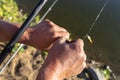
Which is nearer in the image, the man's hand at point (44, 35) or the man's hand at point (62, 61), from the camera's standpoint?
the man's hand at point (62, 61)

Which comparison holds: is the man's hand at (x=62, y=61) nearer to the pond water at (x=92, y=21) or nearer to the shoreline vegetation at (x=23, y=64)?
the shoreline vegetation at (x=23, y=64)

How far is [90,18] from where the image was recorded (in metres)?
9.52

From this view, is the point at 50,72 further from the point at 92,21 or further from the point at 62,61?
the point at 92,21

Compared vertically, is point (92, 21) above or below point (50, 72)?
below

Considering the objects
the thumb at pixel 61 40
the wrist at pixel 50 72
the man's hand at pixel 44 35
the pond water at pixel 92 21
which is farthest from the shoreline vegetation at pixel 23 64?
the wrist at pixel 50 72

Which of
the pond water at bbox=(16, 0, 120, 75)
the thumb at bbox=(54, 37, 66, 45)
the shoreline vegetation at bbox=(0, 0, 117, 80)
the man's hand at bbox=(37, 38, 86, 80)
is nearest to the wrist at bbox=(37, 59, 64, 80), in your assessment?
the man's hand at bbox=(37, 38, 86, 80)

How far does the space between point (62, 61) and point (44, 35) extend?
0.78 ft

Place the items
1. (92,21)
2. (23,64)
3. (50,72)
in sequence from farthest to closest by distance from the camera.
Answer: (92,21)
(23,64)
(50,72)

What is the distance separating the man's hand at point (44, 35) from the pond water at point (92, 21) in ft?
17.2

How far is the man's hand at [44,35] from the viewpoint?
1.98 meters

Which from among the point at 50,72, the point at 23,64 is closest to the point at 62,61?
the point at 50,72

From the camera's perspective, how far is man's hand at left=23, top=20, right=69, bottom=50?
1983 millimetres

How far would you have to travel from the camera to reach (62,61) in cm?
180

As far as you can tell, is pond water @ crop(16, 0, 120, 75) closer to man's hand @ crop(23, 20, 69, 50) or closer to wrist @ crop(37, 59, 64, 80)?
man's hand @ crop(23, 20, 69, 50)
